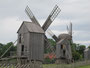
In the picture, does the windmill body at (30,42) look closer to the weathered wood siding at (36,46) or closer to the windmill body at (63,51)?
the weathered wood siding at (36,46)

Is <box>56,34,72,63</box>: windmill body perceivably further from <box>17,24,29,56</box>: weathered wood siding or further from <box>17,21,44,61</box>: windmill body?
<box>17,24,29,56</box>: weathered wood siding

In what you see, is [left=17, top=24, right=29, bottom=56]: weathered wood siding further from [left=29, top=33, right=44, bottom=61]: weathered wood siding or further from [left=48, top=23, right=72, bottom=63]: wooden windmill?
[left=48, top=23, right=72, bottom=63]: wooden windmill

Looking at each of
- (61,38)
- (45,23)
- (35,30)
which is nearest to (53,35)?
(61,38)

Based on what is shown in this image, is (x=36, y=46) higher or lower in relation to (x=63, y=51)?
higher

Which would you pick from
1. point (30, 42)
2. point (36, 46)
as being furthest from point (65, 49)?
point (30, 42)

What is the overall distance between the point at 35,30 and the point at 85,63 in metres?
14.4

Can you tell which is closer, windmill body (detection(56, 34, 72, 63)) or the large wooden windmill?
the large wooden windmill

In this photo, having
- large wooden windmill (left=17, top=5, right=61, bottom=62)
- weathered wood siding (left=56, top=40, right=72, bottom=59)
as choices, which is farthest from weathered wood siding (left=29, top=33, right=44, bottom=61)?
weathered wood siding (left=56, top=40, right=72, bottom=59)

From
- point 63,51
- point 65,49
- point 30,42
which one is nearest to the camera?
point 30,42

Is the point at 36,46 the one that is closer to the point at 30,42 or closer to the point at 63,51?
the point at 30,42

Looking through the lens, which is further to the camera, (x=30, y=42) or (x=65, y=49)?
(x=65, y=49)

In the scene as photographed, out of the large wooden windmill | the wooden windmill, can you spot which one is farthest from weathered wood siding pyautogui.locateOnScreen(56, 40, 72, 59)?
the large wooden windmill

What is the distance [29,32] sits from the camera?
103ft

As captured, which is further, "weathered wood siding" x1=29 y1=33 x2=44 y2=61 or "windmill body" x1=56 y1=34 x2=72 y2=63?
"windmill body" x1=56 y1=34 x2=72 y2=63
